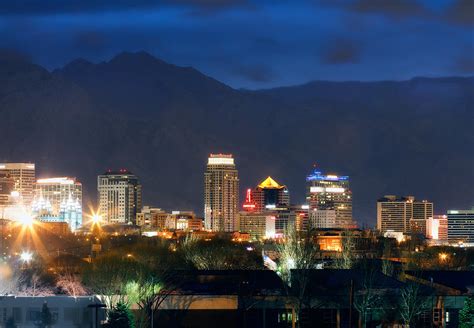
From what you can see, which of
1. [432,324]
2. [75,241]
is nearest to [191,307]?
[432,324]

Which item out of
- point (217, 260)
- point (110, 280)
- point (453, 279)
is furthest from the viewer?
point (217, 260)

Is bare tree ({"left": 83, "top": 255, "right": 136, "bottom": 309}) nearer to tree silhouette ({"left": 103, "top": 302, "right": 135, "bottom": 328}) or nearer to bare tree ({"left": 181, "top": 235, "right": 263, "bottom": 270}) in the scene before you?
tree silhouette ({"left": 103, "top": 302, "right": 135, "bottom": 328})

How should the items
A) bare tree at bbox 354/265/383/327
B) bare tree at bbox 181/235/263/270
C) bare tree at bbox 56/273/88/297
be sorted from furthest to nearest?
bare tree at bbox 181/235/263/270, bare tree at bbox 56/273/88/297, bare tree at bbox 354/265/383/327

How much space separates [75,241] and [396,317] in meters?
105

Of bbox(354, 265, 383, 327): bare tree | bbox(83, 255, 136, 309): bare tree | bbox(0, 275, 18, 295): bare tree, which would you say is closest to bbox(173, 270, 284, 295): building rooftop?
bbox(83, 255, 136, 309): bare tree

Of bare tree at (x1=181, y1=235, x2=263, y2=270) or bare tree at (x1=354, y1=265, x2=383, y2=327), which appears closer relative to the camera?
bare tree at (x1=354, y1=265, x2=383, y2=327)

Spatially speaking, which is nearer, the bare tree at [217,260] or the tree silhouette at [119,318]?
the tree silhouette at [119,318]

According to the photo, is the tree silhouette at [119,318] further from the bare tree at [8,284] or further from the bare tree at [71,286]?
the bare tree at [8,284]

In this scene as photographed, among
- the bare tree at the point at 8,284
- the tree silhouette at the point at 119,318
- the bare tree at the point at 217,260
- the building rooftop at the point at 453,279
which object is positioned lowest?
the tree silhouette at the point at 119,318

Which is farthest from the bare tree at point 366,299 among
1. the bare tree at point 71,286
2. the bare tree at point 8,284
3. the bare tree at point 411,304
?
the bare tree at point 8,284

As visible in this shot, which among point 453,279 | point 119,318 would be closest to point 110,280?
point 119,318

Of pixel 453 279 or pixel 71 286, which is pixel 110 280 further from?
pixel 453 279

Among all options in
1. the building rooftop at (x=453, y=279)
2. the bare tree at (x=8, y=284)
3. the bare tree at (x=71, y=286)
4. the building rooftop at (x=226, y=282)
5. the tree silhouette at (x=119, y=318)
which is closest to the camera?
the tree silhouette at (x=119, y=318)

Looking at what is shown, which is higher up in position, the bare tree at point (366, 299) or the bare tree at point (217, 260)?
the bare tree at point (217, 260)
